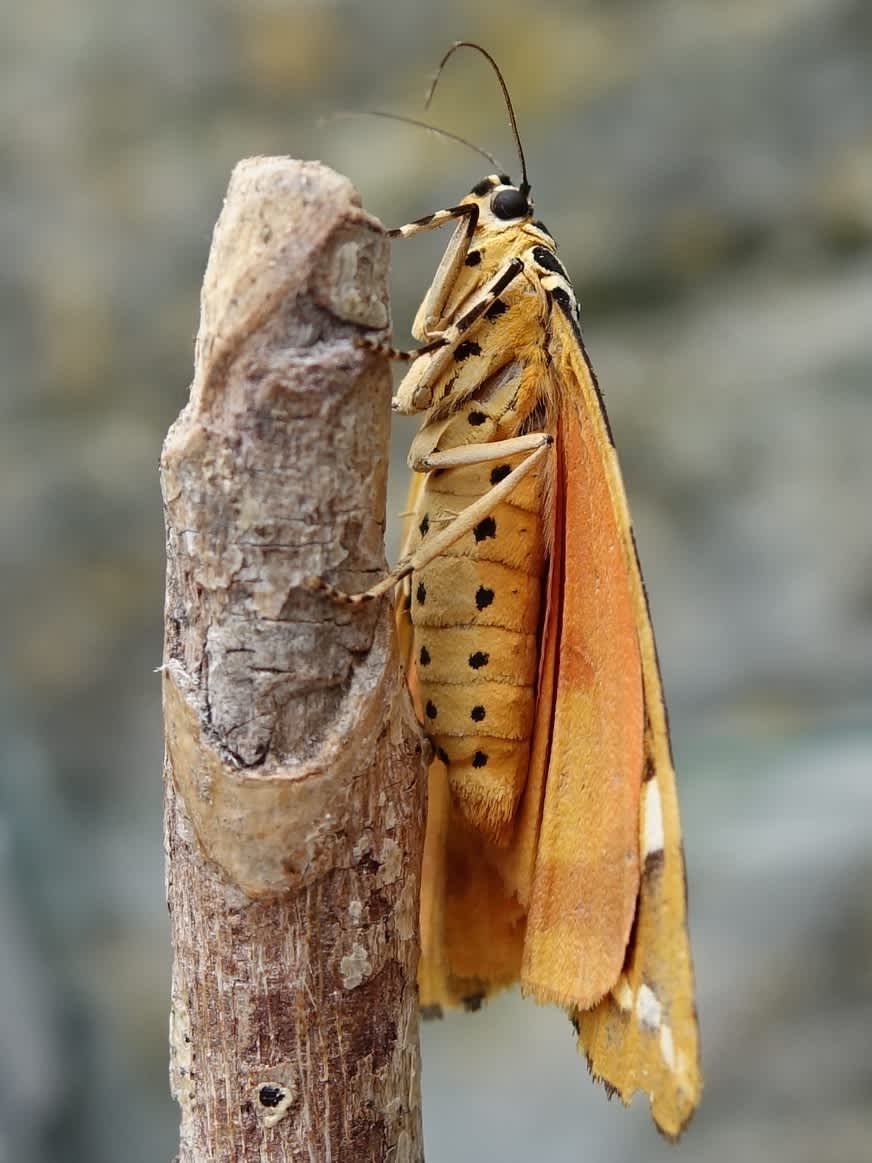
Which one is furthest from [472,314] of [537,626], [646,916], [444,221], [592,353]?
[592,353]

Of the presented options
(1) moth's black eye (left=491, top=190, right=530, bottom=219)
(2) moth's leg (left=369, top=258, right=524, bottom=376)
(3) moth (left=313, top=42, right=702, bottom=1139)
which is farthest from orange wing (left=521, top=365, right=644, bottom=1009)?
(1) moth's black eye (left=491, top=190, right=530, bottom=219)

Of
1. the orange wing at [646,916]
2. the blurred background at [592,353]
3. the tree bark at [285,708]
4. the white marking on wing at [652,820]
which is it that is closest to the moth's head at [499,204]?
the orange wing at [646,916]

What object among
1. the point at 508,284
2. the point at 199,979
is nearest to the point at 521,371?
the point at 508,284

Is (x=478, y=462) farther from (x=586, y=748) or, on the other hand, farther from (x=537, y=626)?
(x=586, y=748)

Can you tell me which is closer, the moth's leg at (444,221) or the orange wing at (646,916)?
the orange wing at (646,916)

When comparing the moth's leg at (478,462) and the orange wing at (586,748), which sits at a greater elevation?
the moth's leg at (478,462)

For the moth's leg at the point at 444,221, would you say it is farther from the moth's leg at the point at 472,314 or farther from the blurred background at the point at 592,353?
the blurred background at the point at 592,353
